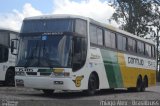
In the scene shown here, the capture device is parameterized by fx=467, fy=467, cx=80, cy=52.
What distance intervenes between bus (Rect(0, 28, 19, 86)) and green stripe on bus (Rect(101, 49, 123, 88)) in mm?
6481

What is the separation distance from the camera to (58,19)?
63.0 feet

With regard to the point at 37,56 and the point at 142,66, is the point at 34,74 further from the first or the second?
the point at 142,66

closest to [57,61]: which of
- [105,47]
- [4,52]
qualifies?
[105,47]

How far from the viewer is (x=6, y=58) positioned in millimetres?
26859

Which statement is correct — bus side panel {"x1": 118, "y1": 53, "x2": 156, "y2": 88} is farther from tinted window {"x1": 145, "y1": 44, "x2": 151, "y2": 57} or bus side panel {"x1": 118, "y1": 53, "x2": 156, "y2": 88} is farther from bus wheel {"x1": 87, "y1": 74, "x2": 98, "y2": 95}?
bus wheel {"x1": 87, "y1": 74, "x2": 98, "y2": 95}

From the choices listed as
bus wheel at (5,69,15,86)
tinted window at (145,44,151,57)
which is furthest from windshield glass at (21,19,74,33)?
tinted window at (145,44,151,57)

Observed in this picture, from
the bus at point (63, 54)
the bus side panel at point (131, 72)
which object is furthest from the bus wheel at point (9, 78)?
the bus side panel at point (131, 72)

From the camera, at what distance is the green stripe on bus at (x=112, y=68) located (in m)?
22.0

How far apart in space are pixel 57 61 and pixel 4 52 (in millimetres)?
9014

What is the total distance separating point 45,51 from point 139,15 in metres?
44.2

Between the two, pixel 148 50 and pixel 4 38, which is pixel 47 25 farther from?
pixel 148 50

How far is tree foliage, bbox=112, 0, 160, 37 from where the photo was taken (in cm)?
6156

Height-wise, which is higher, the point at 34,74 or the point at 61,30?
the point at 61,30

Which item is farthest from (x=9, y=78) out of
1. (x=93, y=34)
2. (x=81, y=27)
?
(x=81, y=27)
